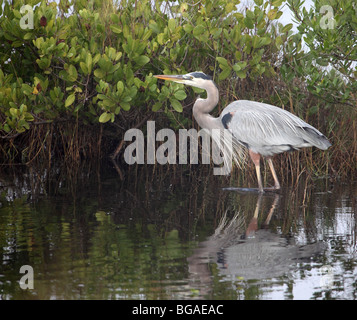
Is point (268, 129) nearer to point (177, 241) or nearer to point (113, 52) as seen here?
point (113, 52)

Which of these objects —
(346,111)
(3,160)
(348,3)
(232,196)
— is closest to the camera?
(232,196)

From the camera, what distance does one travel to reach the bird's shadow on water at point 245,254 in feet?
14.5

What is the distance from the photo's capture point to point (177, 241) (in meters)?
5.46

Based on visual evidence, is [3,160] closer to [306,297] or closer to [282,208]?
[282,208]

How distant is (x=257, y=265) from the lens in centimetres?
467

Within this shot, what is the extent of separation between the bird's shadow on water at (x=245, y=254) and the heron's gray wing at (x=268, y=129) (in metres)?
2.07

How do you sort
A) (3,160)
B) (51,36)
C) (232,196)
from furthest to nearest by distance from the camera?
(3,160) → (51,36) → (232,196)

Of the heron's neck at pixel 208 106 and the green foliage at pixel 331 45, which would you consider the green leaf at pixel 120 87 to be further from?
the green foliage at pixel 331 45

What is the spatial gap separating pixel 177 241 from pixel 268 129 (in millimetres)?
3287

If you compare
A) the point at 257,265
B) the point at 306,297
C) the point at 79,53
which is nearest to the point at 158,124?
the point at 79,53

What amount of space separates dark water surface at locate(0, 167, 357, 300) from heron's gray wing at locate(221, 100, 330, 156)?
0.65 meters

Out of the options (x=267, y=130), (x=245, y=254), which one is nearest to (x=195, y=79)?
(x=267, y=130)

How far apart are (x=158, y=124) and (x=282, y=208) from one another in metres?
5.10
